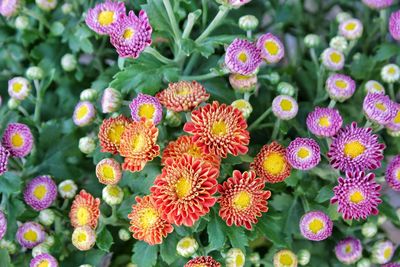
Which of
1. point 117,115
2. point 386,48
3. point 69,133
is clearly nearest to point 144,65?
point 117,115

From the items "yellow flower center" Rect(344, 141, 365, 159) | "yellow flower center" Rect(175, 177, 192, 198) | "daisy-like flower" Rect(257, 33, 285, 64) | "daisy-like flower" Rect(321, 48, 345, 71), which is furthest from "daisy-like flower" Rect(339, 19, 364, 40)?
"yellow flower center" Rect(175, 177, 192, 198)

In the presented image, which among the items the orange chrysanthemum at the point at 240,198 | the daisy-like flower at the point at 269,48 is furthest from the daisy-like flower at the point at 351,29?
the orange chrysanthemum at the point at 240,198

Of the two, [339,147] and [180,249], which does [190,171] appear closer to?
[180,249]

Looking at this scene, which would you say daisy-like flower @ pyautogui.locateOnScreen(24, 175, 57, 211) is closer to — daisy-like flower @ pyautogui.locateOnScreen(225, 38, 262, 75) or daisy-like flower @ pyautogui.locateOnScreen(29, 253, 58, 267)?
daisy-like flower @ pyautogui.locateOnScreen(29, 253, 58, 267)

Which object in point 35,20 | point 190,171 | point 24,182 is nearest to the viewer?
point 190,171

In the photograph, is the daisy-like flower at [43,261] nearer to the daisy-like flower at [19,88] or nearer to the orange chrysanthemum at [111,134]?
the orange chrysanthemum at [111,134]

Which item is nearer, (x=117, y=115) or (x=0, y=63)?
(x=117, y=115)

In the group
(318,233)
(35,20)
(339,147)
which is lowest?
(318,233)
